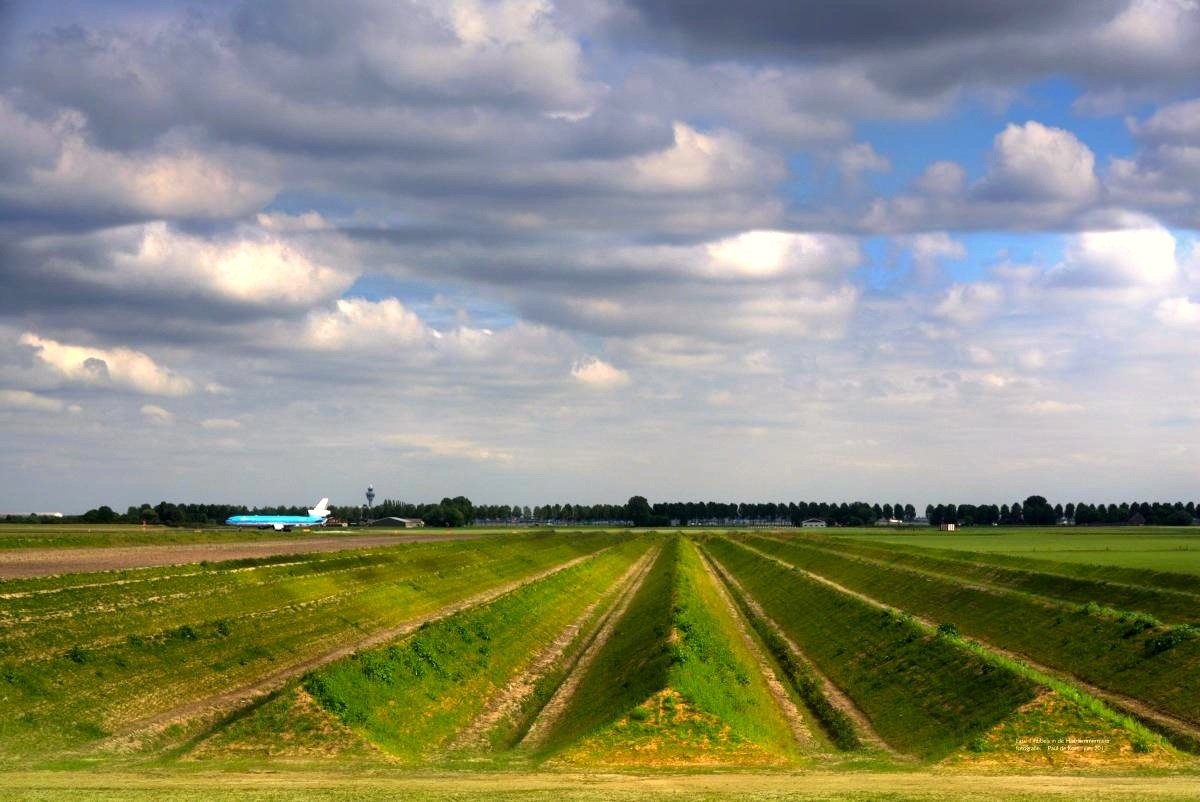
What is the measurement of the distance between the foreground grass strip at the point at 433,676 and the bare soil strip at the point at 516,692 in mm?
349

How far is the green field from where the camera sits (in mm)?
28516

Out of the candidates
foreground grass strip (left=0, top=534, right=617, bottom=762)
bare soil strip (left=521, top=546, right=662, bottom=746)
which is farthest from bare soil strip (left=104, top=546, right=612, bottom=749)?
bare soil strip (left=521, top=546, right=662, bottom=746)

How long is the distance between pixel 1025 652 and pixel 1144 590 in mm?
12764

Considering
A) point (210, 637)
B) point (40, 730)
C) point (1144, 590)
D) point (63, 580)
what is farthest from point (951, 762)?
point (63, 580)

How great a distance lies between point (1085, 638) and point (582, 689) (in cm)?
1810

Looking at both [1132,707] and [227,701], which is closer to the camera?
[1132,707]

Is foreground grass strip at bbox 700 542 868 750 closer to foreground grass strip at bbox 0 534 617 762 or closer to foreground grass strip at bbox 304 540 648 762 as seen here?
foreground grass strip at bbox 304 540 648 762

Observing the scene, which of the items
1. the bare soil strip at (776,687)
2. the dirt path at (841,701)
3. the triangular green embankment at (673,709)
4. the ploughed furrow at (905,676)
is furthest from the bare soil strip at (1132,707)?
the triangular green embankment at (673,709)

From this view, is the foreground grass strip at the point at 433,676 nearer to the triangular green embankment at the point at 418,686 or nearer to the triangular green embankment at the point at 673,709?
the triangular green embankment at the point at 418,686

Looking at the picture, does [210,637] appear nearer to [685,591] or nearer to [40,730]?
[40,730]

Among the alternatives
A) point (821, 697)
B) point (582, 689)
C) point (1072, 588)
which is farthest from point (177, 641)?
point (1072, 588)

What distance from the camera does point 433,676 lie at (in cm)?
4081

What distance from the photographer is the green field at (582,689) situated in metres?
28.5

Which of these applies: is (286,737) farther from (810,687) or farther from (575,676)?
(810,687)
